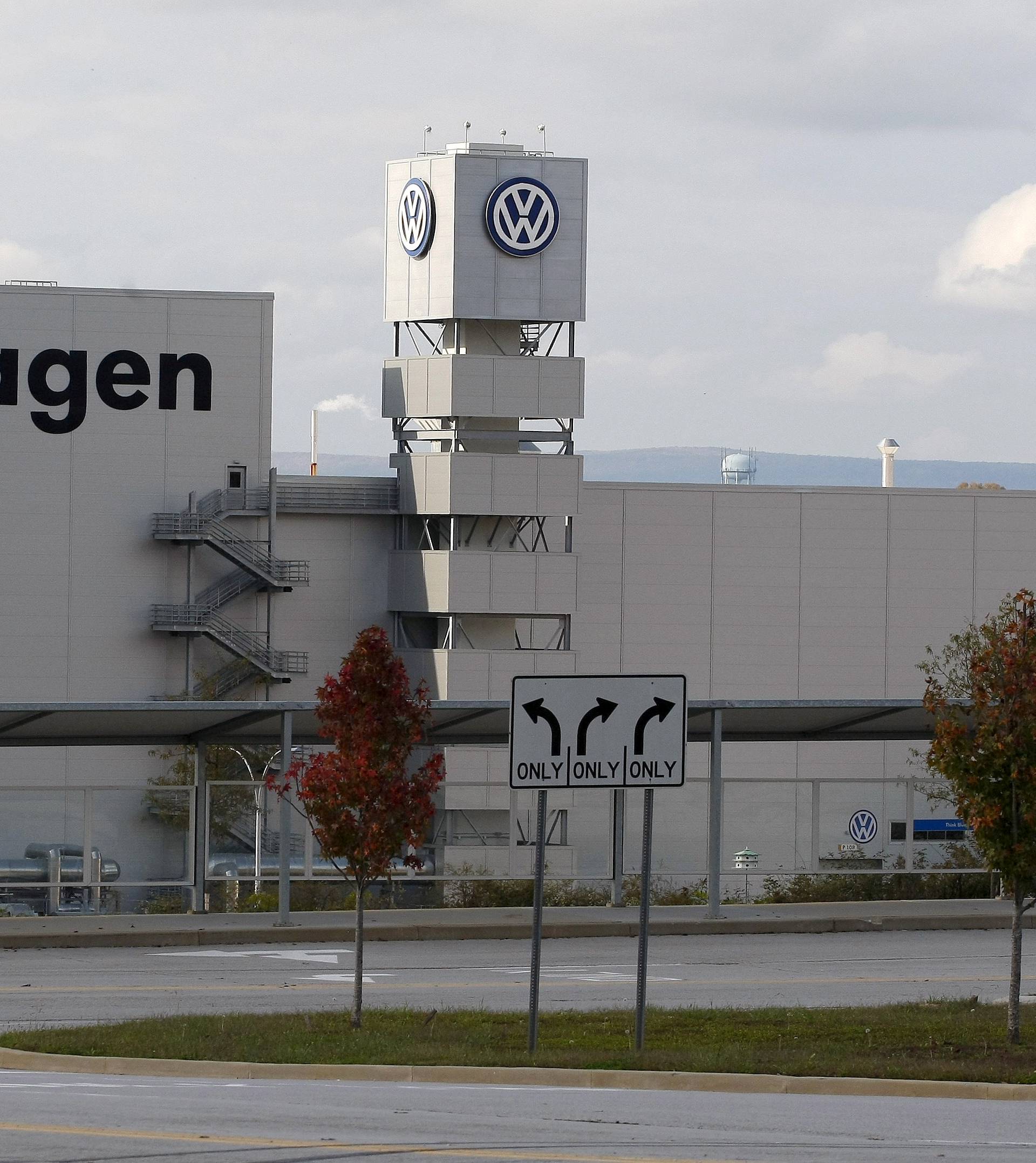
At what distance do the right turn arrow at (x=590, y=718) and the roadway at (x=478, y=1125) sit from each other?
257 cm

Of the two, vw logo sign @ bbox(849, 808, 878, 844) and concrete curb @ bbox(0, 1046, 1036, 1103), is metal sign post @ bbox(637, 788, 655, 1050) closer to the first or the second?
concrete curb @ bbox(0, 1046, 1036, 1103)

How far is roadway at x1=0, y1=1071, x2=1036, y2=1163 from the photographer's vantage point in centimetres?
1042

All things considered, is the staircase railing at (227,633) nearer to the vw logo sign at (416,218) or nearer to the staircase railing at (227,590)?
the staircase railing at (227,590)

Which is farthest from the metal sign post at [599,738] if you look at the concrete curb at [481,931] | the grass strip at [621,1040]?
the concrete curb at [481,931]

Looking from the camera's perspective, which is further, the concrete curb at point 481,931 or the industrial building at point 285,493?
the industrial building at point 285,493

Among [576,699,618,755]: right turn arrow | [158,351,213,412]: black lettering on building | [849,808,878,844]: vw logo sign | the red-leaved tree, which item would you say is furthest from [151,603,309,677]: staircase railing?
[576,699,618,755]: right turn arrow

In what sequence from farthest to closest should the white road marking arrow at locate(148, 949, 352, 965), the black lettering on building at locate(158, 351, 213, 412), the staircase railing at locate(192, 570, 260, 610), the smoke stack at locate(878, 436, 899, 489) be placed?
the smoke stack at locate(878, 436, 899, 489) → the staircase railing at locate(192, 570, 260, 610) → the black lettering on building at locate(158, 351, 213, 412) → the white road marking arrow at locate(148, 949, 352, 965)

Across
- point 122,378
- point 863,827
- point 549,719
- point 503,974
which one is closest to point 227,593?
point 122,378

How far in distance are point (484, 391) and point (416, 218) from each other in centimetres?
621

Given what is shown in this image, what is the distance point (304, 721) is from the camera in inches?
1120

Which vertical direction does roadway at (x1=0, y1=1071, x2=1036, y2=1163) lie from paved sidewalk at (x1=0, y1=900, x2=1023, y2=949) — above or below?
above

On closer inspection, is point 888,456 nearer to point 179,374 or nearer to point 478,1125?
point 179,374

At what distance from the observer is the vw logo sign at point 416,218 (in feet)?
206

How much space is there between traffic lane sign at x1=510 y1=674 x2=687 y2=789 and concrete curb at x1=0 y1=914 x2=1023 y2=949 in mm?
11118
